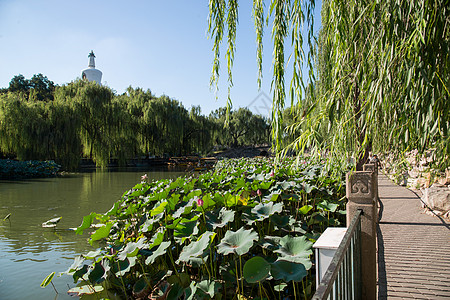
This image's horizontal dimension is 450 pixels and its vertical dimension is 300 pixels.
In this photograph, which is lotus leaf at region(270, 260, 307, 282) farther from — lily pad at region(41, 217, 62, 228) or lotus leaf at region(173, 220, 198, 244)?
lily pad at region(41, 217, 62, 228)

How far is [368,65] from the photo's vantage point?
172 cm

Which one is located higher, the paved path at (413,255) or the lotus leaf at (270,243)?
the lotus leaf at (270,243)

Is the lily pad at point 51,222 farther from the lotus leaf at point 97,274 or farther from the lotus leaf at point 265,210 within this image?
the lotus leaf at point 265,210

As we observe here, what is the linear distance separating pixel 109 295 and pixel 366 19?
2.82m

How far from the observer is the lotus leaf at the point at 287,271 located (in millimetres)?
1745

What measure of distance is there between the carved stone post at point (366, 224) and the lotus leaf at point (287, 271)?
2.41 ft

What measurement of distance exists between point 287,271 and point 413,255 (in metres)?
1.97

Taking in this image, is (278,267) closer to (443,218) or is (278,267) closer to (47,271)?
(47,271)

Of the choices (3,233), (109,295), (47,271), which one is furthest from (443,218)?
(3,233)

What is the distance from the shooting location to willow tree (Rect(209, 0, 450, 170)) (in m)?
1.40

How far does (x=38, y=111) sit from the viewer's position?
686 inches

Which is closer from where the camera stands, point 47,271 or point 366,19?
point 366,19

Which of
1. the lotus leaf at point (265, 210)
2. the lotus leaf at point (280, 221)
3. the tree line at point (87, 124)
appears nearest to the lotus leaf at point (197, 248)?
the lotus leaf at point (265, 210)

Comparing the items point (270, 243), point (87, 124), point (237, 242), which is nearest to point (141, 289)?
point (237, 242)
